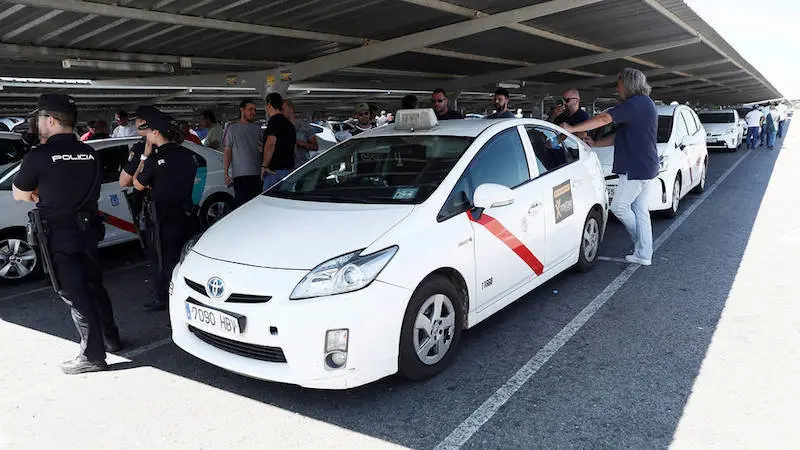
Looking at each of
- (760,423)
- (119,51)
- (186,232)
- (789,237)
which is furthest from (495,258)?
(119,51)

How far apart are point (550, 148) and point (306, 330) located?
2923 millimetres

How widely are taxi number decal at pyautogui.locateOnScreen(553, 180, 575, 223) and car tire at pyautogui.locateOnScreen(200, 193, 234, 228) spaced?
484 cm

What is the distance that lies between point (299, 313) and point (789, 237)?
6.28 m

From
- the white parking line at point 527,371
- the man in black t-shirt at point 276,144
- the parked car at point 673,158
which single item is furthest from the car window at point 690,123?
the man in black t-shirt at point 276,144

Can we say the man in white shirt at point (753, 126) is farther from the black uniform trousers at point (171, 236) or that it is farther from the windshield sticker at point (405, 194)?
the black uniform trousers at point (171, 236)

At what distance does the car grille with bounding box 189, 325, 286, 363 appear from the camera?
124 inches

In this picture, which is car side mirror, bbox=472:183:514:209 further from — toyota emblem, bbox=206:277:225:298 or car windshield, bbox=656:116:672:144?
car windshield, bbox=656:116:672:144

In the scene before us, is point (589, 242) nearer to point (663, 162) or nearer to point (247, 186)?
point (663, 162)

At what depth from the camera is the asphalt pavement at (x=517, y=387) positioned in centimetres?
302

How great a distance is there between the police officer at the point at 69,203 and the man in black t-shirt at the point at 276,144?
2.83 m

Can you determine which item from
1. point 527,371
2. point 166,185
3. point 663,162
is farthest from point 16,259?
point 663,162

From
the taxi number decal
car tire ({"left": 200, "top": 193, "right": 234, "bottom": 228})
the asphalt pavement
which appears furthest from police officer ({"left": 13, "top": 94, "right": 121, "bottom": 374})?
car tire ({"left": 200, "top": 193, "right": 234, "bottom": 228})

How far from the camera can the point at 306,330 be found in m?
3.03

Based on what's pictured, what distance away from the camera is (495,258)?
3.96 meters
